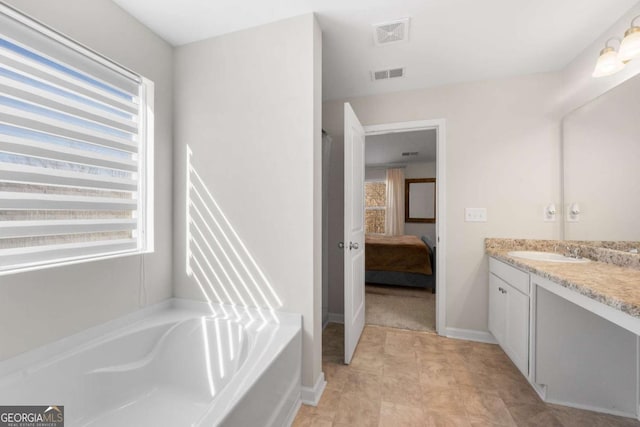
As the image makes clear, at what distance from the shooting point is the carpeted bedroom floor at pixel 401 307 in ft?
9.11

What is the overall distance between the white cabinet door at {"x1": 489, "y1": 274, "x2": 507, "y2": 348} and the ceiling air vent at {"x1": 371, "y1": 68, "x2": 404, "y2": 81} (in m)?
1.99

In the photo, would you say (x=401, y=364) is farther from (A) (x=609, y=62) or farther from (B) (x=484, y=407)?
(A) (x=609, y=62)

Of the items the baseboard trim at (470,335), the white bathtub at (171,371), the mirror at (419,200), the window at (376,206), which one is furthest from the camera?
the window at (376,206)

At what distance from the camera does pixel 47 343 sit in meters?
1.25

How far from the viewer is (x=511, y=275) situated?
1916mm

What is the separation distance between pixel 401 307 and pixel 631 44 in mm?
2875

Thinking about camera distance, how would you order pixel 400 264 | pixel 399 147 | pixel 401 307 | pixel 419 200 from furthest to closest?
pixel 419 200, pixel 399 147, pixel 400 264, pixel 401 307

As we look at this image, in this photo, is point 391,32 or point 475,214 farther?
point 475,214

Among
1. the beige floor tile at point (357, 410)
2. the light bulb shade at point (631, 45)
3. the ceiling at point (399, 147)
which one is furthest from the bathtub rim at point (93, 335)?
the ceiling at point (399, 147)

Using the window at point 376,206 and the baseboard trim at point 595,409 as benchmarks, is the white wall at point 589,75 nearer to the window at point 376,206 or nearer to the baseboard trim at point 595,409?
the baseboard trim at point 595,409

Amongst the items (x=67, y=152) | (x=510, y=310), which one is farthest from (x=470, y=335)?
(x=67, y=152)

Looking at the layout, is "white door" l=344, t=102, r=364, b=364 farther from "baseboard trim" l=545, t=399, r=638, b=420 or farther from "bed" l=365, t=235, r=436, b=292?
"bed" l=365, t=235, r=436, b=292

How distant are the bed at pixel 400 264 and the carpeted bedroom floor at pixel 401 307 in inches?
5.3

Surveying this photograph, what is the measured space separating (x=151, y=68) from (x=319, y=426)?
8.20 feet
